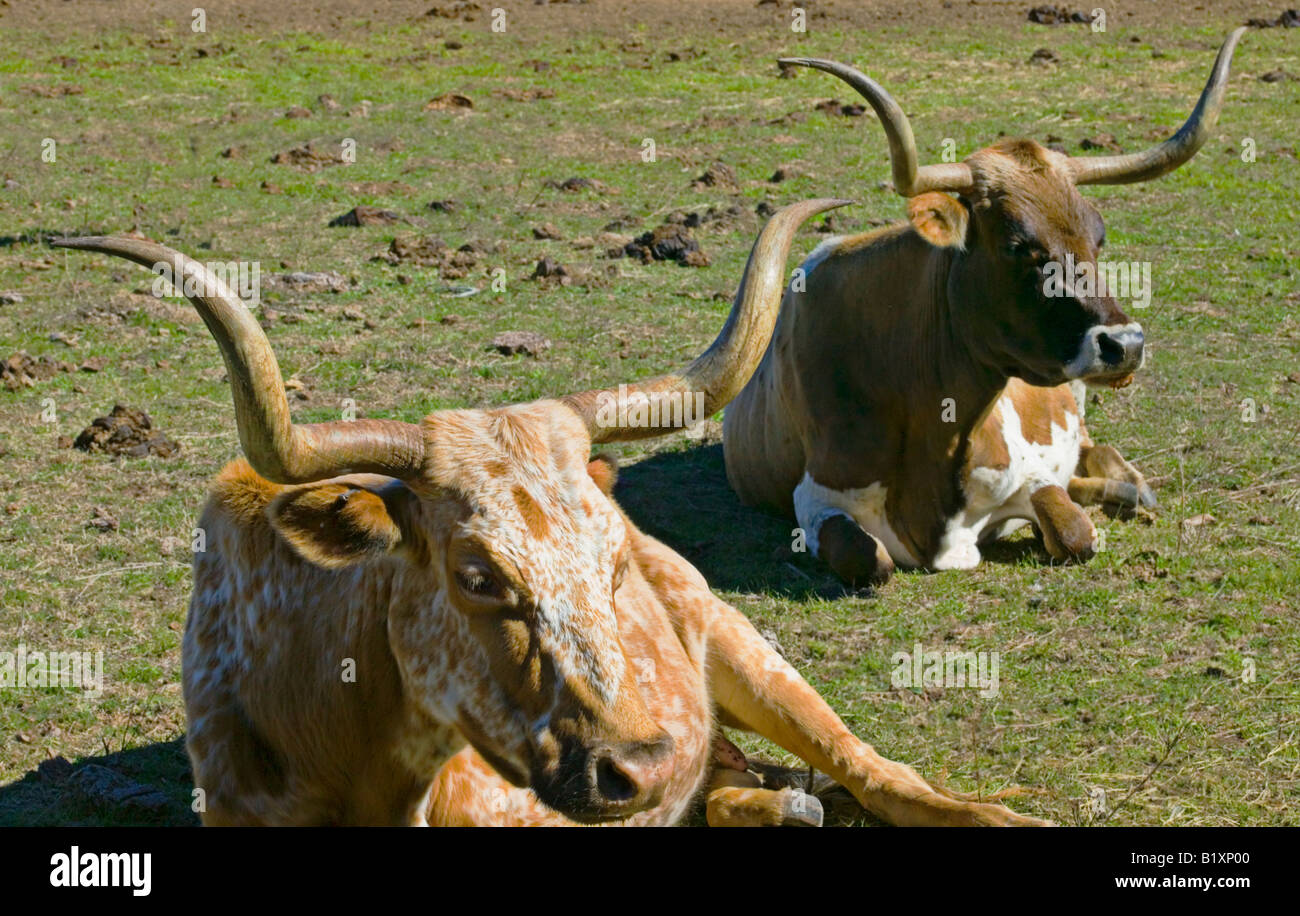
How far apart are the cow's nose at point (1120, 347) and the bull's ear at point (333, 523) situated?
440 cm

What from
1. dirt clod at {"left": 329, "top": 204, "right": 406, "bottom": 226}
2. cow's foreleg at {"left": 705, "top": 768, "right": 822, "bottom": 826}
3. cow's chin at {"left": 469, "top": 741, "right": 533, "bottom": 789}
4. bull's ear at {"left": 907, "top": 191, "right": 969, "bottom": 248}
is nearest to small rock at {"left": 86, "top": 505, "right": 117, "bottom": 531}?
cow's foreleg at {"left": 705, "top": 768, "right": 822, "bottom": 826}

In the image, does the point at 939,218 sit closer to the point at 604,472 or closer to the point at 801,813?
the point at 801,813

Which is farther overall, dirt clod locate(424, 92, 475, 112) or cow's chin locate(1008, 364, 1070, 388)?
dirt clod locate(424, 92, 475, 112)

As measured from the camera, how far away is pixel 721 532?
352 inches

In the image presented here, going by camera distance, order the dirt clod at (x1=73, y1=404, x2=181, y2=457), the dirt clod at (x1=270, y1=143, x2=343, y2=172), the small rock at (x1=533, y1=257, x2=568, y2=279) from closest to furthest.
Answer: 1. the dirt clod at (x1=73, y1=404, x2=181, y2=457)
2. the small rock at (x1=533, y1=257, x2=568, y2=279)
3. the dirt clod at (x1=270, y1=143, x2=343, y2=172)

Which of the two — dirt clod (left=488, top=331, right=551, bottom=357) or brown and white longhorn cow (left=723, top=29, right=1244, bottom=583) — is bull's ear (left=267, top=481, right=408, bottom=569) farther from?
dirt clod (left=488, top=331, right=551, bottom=357)

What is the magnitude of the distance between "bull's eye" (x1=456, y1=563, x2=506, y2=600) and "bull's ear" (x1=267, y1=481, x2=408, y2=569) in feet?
0.90

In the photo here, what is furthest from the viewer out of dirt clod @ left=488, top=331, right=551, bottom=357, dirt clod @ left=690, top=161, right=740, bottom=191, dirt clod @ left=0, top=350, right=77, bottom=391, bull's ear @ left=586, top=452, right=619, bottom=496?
dirt clod @ left=690, top=161, right=740, bottom=191

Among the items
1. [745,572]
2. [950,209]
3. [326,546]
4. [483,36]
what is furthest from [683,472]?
[483,36]

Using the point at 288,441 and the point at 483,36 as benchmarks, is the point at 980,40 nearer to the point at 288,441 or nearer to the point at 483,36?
the point at 483,36

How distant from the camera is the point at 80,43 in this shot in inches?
830

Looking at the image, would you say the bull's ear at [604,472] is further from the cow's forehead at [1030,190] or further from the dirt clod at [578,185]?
the dirt clod at [578,185]

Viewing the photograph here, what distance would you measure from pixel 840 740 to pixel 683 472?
4209mm

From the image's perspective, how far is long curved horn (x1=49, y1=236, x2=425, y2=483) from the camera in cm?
386
